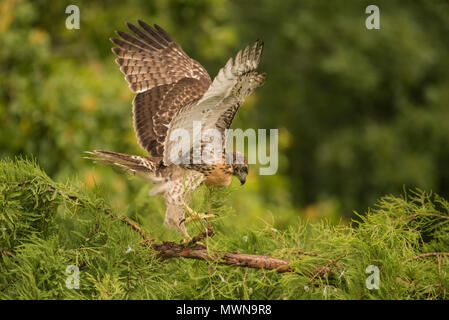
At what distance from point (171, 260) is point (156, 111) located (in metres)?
1.01

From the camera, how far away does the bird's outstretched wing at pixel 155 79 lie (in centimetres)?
275

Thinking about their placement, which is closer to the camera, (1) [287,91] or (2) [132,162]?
(2) [132,162]

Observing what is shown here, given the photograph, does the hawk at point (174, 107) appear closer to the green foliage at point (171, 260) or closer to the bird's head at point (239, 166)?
the bird's head at point (239, 166)

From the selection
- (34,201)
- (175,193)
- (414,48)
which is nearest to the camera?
(34,201)

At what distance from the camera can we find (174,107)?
277cm

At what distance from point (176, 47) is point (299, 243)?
62.1 inches

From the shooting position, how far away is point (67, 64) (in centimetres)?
472

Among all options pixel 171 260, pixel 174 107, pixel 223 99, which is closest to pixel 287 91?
pixel 174 107

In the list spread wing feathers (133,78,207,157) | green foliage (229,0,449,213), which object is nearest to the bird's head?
spread wing feathers (133,78,207,157)

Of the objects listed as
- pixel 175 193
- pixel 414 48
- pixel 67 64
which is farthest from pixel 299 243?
pixel 414 48

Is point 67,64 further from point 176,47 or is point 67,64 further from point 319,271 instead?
point 319,271
